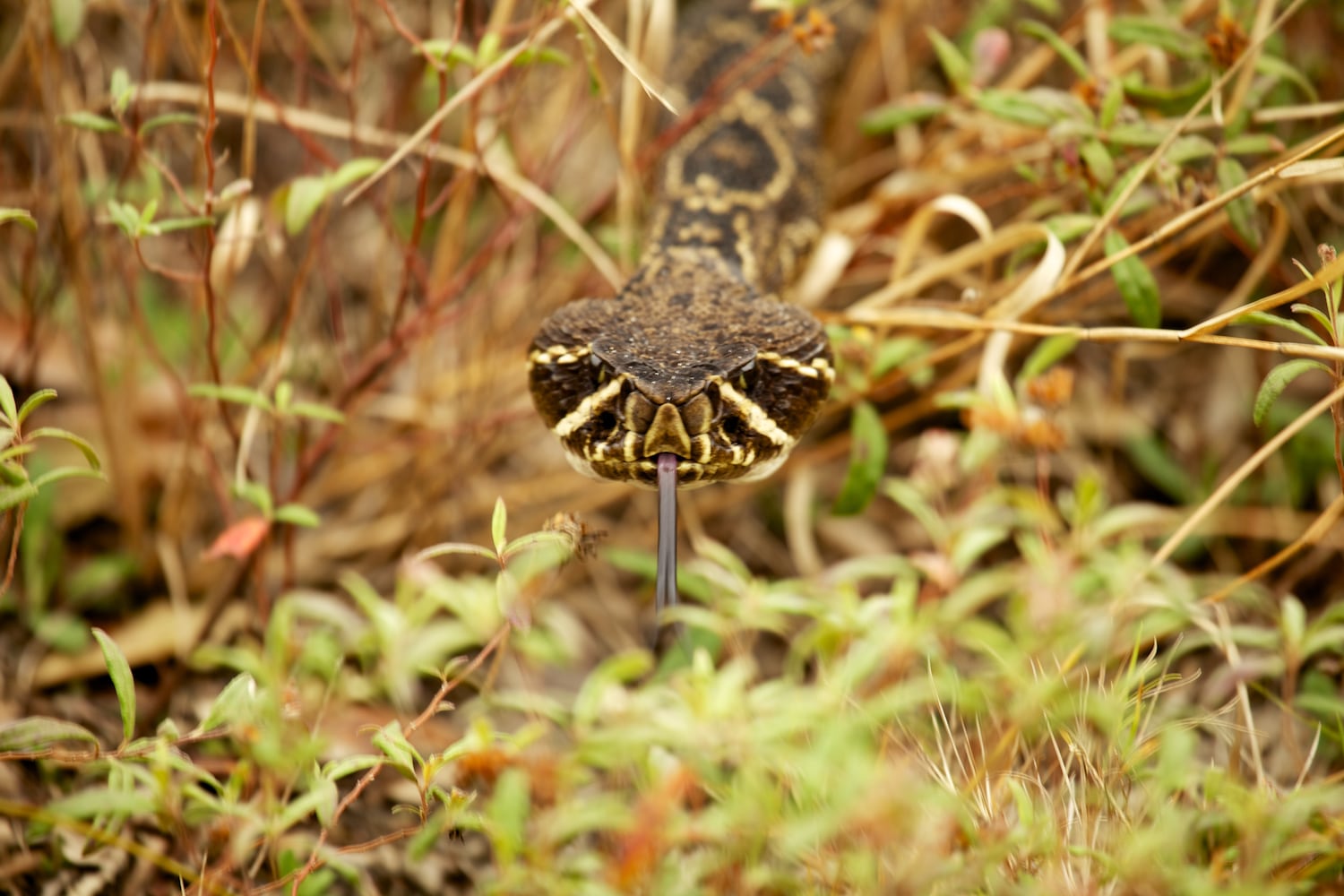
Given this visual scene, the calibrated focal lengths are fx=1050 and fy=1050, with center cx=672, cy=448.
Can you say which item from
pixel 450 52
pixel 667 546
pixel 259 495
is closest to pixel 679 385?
pixel 667 546

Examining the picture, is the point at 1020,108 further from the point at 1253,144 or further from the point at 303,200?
the point at 303,200

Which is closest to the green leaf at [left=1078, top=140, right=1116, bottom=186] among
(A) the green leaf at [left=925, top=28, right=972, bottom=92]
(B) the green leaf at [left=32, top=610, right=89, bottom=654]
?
(A) the green leaf at [left=925, top=28, right=972, bottom=92]

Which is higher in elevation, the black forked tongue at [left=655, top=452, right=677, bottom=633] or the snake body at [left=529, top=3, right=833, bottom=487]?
the snake body at [left=529, top=3, right=833, bottom=487]

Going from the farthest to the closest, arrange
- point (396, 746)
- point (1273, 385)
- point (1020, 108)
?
point (1020, 108) → point (1273, 385) → point (396, 746)

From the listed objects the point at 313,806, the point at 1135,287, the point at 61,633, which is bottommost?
the point at 61,633

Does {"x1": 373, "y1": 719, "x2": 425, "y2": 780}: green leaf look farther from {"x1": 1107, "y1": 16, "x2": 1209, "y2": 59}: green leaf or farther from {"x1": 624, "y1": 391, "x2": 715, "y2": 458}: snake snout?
{"x1": 1107, "y1": 16, "x2": 1209, "y2": 59}: green leaf
